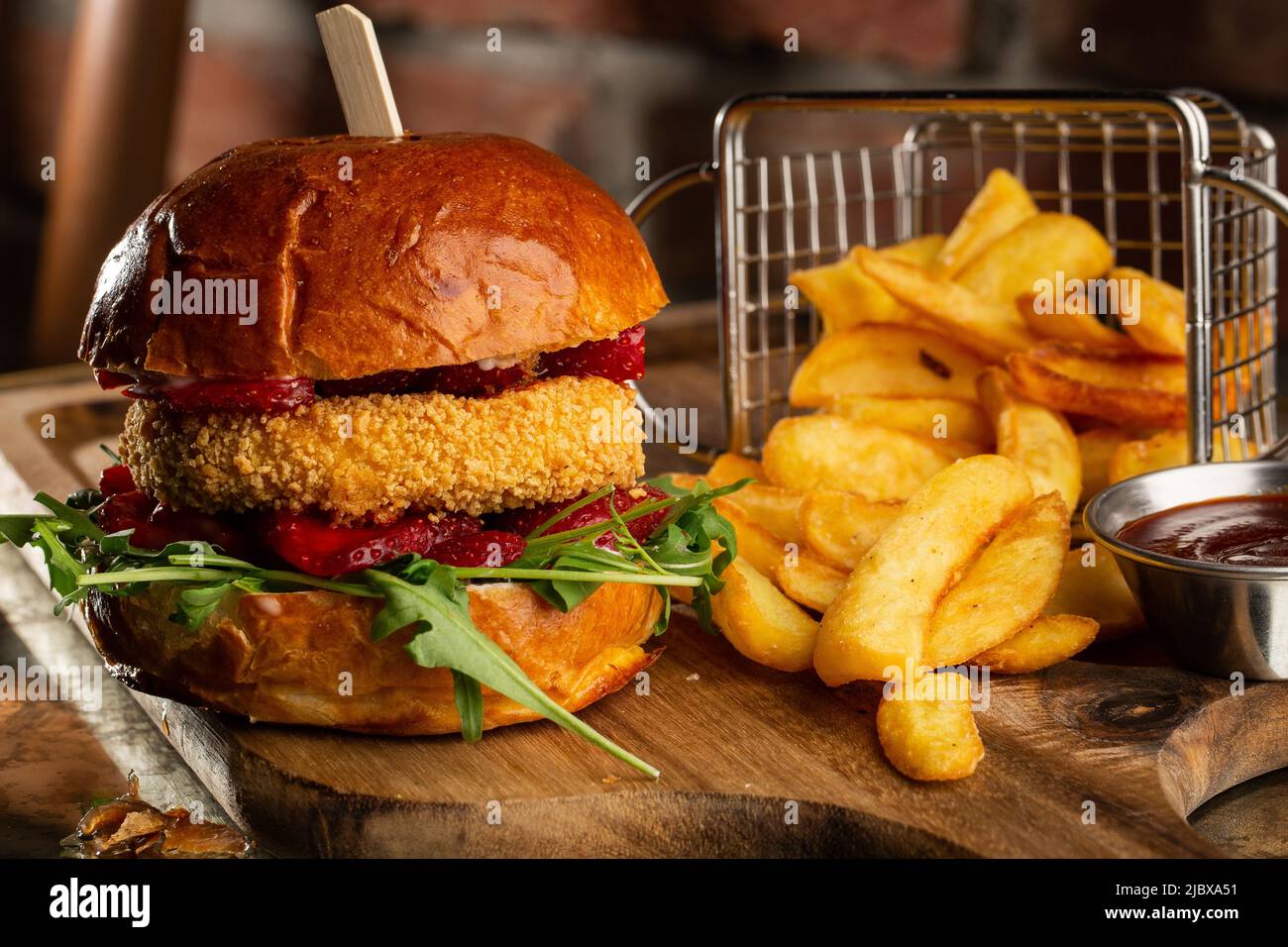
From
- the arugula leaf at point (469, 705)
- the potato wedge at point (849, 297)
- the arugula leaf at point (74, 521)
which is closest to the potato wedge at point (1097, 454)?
the potato wedge at point (849, 297)

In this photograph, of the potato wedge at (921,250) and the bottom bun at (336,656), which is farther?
the potato wedge at (921,250)

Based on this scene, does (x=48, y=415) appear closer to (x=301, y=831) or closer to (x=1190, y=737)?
(x=301, y=831)

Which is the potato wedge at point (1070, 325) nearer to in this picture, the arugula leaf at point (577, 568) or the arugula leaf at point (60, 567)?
the arugula leaf at point (577, 568)

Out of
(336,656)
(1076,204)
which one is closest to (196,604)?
(336,656)

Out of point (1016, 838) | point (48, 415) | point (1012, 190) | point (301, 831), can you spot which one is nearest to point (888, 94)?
point (1012, 190)

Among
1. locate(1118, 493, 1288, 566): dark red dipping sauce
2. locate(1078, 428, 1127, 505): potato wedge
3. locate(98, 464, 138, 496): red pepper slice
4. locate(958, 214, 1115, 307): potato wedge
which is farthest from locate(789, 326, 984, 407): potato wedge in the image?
locate(98, 464, 138, 496): red pepper slice

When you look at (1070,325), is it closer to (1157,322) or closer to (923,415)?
(1157,322)
